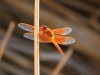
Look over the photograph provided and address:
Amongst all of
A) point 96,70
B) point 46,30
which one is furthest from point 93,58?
point 46,30

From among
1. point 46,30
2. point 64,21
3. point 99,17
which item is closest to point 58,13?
point 64,21

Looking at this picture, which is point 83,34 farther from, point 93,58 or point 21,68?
point 21,68

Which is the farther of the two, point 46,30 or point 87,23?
point 87,23

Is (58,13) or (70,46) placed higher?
(58,13)

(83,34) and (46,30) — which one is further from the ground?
(83,34)

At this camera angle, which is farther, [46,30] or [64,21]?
[64,21]

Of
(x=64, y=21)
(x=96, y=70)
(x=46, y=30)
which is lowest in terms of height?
(x=46, y=30)

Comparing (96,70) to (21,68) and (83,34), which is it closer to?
(83,34)
